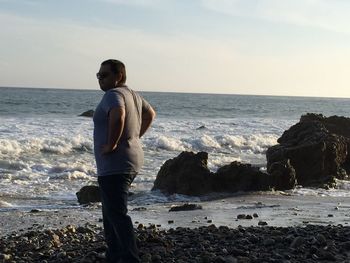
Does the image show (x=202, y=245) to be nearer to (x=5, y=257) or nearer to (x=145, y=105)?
(x=145, y=105)

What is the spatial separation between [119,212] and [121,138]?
2.07ft

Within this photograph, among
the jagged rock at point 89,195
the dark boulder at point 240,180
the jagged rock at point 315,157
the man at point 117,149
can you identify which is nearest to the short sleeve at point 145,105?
the man at point 117,149

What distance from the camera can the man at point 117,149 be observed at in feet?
15.6

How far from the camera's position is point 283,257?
539 cm

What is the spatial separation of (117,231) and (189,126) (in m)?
29.4

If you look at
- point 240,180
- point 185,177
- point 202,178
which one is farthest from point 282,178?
point 185,177

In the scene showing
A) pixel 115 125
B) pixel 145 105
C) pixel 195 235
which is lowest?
pixel 195 235

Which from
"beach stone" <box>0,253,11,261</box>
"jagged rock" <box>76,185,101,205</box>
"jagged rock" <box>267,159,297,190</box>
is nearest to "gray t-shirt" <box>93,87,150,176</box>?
"beach stone" <box>0,253,11,261</box>

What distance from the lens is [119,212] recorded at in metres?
4.96

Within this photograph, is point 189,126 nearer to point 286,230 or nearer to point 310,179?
point 310,179

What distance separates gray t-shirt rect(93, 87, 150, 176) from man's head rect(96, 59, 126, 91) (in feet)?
0.34

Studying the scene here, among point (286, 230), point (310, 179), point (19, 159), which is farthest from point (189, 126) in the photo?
point (286, 230)

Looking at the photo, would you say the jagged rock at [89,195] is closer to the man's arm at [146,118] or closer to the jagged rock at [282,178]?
the jagged rock at [282,178]

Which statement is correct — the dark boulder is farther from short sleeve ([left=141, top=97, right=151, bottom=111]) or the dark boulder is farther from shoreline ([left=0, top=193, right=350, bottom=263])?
short sleeve ([left=141, top=97, right=151, bottom=111])
